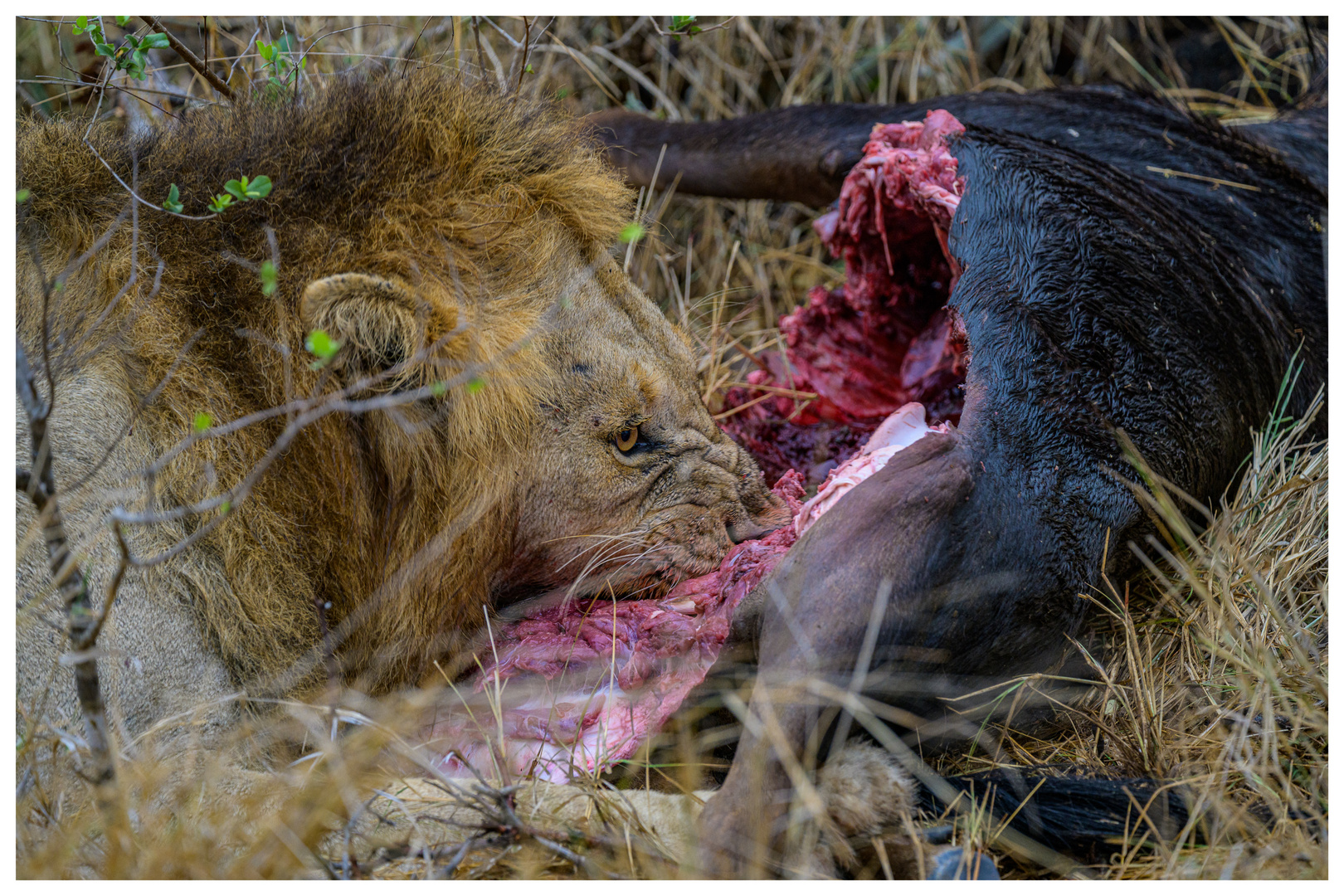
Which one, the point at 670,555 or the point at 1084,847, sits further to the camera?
the point at 670,555

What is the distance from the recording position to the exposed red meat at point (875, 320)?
3625 mm

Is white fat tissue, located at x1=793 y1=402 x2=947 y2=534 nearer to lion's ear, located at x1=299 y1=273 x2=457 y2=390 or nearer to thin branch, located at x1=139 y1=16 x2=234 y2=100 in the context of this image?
lion's ear, located at x1=299 y1=273 x2=457 y2=390

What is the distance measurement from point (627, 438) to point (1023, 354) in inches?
42.1

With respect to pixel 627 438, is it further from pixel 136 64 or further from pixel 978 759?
pixel 136 64

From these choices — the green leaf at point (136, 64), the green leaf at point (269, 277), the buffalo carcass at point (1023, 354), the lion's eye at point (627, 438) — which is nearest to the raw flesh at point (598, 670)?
the buffalo carcass at point (1023, 354)

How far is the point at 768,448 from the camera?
420 cm

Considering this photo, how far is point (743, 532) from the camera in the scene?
127 inches

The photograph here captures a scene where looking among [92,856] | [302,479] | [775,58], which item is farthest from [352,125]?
[775,58]

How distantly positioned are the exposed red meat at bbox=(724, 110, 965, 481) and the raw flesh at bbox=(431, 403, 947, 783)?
2.98ft

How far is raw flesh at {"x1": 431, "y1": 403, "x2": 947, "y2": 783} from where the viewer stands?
8.95ft

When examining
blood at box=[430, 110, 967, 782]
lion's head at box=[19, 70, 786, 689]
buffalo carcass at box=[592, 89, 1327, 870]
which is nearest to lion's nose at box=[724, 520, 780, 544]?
blood at box=[430, 110, 967, 782]

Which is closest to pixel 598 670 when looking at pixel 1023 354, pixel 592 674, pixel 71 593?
pixel 592 674

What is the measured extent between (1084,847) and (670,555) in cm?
128

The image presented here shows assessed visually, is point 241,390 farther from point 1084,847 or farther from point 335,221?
point 1084,847
